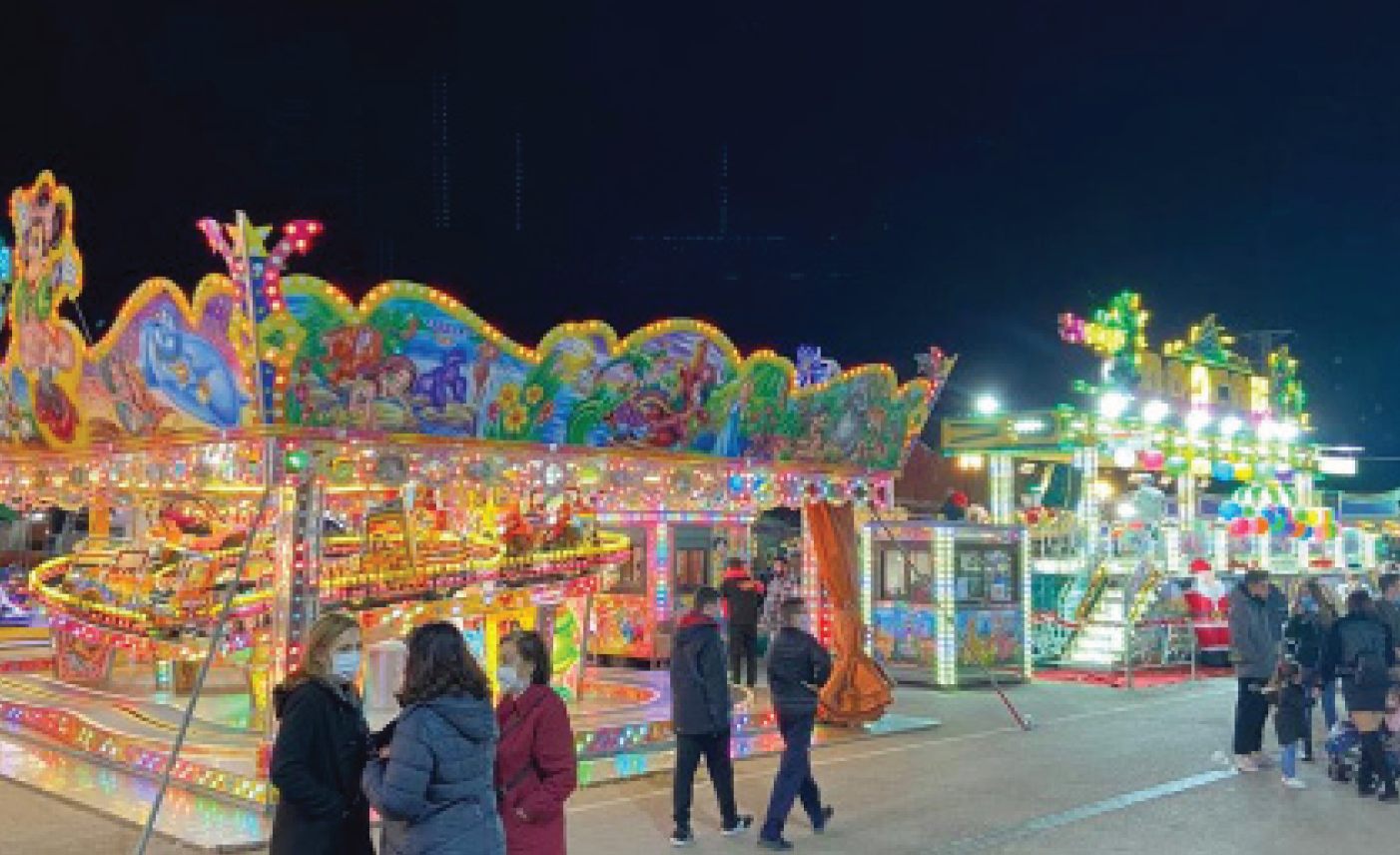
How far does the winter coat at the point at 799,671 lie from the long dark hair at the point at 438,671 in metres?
4.01

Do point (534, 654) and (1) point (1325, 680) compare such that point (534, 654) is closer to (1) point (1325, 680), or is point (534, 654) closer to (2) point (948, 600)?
(1) point (1325, 680)

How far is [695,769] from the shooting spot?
8039 mm

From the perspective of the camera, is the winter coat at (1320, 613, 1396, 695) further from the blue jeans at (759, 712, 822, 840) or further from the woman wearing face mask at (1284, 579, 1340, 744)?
the blue jeans at (759, 712, 822, 840)

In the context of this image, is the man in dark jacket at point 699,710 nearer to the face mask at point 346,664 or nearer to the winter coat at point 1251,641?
the face mask at point 346,664

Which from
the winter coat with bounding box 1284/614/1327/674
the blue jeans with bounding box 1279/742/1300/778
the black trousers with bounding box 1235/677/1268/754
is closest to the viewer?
the blue jeans with bounding box 1279/742/1300/778

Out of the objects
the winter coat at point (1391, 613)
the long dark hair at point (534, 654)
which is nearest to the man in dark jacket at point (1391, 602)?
the winter coat at point (1391, 613)

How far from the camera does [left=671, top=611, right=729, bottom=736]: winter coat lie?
7.86 metres

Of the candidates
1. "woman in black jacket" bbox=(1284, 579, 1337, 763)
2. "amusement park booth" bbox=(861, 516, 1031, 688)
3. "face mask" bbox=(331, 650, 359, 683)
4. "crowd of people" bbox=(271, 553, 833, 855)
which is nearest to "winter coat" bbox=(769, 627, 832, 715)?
"crowd of people" bbox=(271, 553, 833, 855)

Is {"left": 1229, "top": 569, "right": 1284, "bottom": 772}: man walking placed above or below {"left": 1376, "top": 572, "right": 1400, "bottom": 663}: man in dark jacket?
below

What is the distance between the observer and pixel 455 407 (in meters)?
9.78

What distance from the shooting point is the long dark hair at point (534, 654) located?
4.89 m

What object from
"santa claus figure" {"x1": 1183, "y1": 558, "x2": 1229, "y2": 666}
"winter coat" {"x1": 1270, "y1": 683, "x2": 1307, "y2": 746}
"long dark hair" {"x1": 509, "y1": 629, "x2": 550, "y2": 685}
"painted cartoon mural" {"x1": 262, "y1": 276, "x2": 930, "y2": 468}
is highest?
"painted cartoon mural" {"x1": 262, "y1": 276, "x2": 930, "y2": 468}

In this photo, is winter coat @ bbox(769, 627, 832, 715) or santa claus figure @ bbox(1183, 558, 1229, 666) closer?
winter coat @ bbox(769, 627, 832, 715)

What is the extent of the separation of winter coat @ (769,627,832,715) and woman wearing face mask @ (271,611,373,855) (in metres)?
3.91
